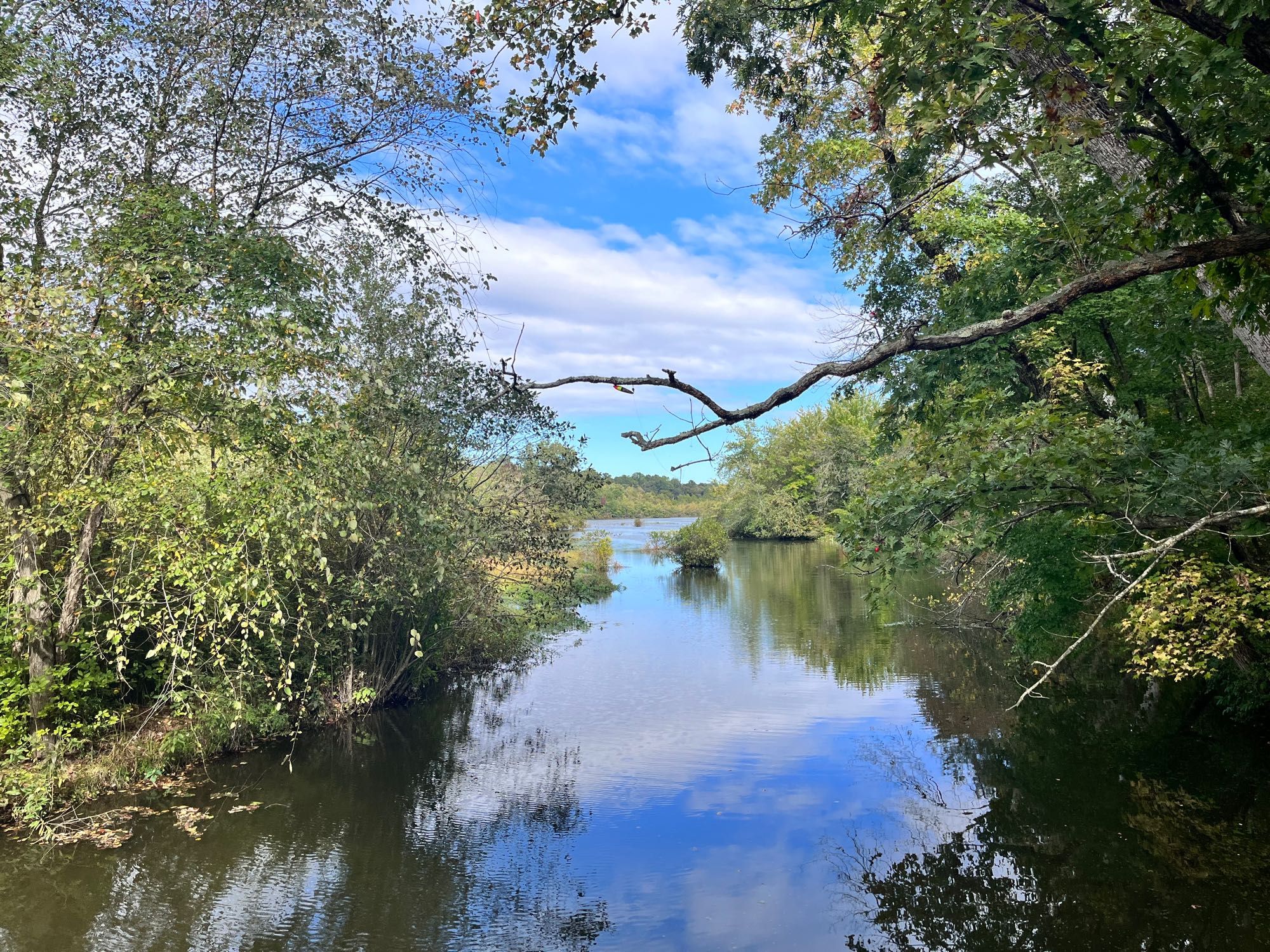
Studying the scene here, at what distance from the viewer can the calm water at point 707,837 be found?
678 centimetres

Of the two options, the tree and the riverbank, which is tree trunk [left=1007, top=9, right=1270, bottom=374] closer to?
the tree

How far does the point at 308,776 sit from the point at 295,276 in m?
6.84

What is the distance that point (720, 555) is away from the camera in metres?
39.3

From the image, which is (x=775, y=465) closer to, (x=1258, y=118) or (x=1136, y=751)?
(x=1136, y=751)

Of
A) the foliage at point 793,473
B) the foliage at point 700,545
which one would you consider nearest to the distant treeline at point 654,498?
the foliage at point 793,473

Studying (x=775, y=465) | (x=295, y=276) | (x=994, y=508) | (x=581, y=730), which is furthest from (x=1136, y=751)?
(x=775, y=465)

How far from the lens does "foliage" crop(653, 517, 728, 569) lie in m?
38.0

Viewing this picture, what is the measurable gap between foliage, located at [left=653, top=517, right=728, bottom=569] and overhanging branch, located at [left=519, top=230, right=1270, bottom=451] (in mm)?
33588

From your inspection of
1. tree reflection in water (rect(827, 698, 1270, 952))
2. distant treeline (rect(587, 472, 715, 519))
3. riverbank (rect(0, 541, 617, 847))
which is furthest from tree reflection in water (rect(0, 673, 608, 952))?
distant treeline (rect(587, 472, 715, 519))

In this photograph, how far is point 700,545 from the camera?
37906mm

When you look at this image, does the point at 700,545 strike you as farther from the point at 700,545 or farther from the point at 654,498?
the point at 654,498

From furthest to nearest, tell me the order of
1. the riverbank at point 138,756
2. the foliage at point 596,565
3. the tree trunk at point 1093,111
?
the foliage at point 596,565, the riverbank at point 138,756, the tree trunk at point 1093,111

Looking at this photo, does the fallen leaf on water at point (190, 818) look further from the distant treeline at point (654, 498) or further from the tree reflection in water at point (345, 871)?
the distant treeline at point (654, 498)

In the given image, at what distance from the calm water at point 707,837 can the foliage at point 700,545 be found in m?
23.3
